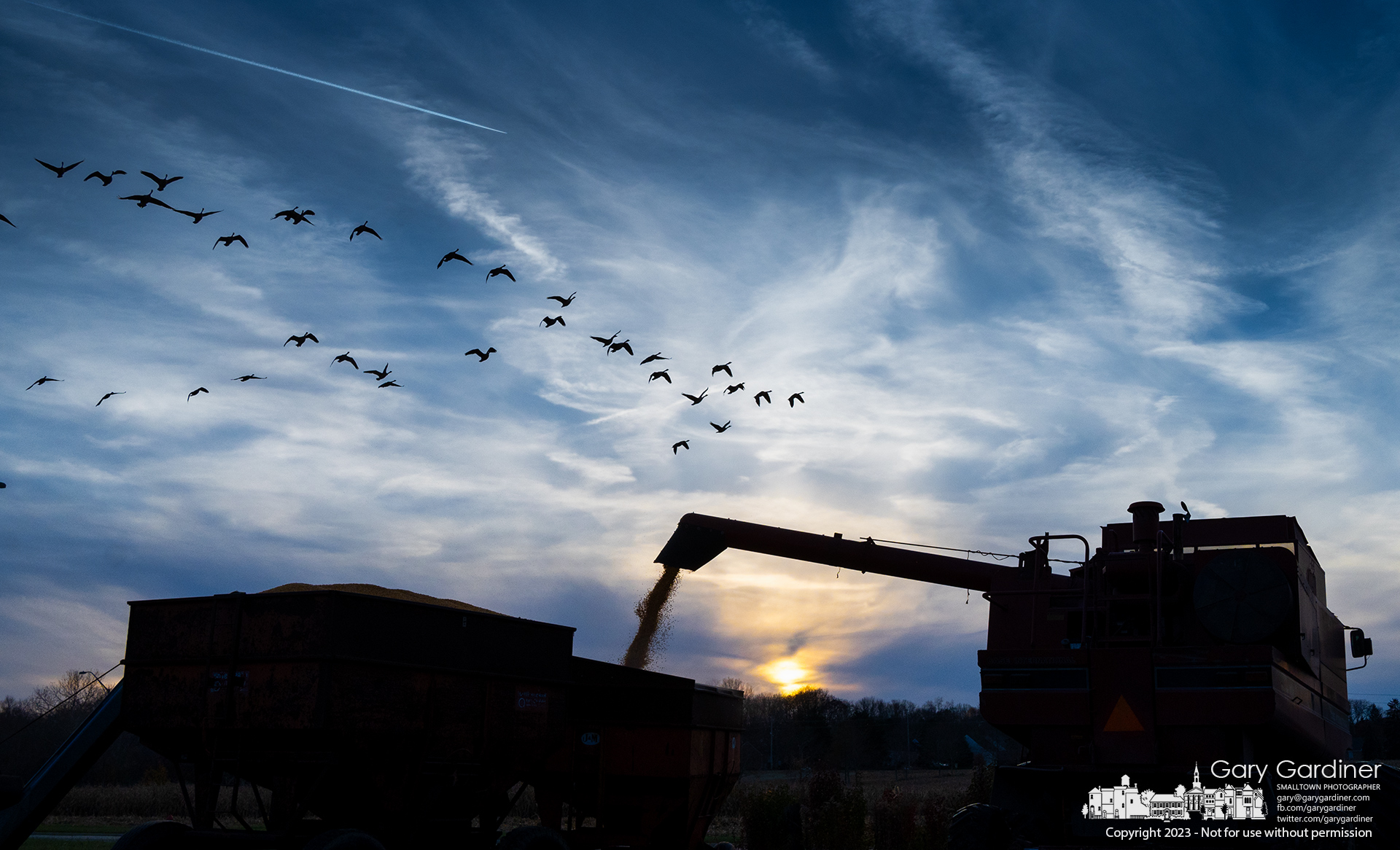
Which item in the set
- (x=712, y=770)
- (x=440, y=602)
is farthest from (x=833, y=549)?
(x=440, y=602)

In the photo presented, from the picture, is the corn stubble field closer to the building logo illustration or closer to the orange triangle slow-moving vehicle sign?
the building logo illustration

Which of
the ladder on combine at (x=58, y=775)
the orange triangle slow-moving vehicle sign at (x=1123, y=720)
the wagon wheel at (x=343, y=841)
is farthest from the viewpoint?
the ladder on combine at (x=58, y=775)

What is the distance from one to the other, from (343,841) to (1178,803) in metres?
7.83

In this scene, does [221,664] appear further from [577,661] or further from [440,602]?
[577,661]

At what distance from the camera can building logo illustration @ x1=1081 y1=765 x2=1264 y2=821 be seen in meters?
10.0

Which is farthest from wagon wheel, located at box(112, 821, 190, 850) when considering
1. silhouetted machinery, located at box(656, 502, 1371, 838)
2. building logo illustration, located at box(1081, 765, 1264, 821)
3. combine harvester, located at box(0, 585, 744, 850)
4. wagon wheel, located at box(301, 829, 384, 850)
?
building logo illustration, located at box(1081, 765, 1264, 821)

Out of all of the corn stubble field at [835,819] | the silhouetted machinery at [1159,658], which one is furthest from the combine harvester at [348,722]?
the corn stubble field at [835,819]

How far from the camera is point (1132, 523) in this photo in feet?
41.6

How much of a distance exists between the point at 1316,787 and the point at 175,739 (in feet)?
38.9

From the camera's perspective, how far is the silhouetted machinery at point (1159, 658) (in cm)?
1035

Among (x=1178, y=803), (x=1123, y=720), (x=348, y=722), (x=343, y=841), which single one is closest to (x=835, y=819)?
(x=1123, y=720)

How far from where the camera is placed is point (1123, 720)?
34.9 ft

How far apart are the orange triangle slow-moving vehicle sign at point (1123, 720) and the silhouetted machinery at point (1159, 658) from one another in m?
0.01

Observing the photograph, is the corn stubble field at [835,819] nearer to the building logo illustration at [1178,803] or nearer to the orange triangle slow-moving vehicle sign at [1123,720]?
the building logo illustration at [1178,803]
